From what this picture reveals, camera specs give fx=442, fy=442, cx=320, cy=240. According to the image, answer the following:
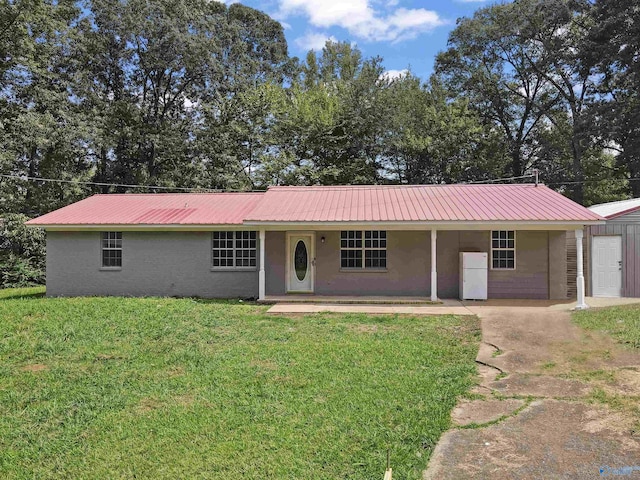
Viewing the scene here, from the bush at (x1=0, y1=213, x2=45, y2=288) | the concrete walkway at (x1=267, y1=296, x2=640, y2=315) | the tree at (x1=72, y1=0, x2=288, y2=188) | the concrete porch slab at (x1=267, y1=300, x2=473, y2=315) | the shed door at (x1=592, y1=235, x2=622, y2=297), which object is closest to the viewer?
the concrete porch slab at (x1=267, y1=300, x2=473, y2=315)

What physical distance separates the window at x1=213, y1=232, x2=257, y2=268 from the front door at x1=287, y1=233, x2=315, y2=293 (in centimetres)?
135

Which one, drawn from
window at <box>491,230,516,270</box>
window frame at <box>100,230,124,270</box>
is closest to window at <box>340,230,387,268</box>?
window at <box>491,230,516,270</box>

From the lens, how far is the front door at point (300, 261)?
43.5 feet

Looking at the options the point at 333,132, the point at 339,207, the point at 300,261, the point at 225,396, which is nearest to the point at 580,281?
the point at 339,207

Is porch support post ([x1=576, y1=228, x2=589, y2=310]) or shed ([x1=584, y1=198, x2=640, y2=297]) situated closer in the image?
porch support post ([x1=576, y1=228, x2=589, y2=310])

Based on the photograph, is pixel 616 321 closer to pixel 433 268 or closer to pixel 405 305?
pixel 433 268

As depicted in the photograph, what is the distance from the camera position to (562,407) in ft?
15.9

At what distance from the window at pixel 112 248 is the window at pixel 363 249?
708 cm

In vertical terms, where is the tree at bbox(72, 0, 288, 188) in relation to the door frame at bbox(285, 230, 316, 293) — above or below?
above

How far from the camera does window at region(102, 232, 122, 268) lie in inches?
553

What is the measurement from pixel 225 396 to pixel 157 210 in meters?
11.0

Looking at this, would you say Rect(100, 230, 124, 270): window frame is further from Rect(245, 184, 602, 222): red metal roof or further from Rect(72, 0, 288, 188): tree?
Rect(72, 0, 288, 188): tree

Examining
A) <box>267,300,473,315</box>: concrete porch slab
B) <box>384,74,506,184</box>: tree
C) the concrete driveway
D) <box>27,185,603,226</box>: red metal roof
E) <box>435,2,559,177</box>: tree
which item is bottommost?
the concrete driveway

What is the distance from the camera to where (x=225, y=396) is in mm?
5223
